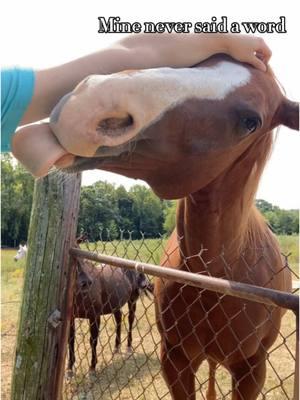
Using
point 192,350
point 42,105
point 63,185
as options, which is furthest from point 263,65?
point 192,350

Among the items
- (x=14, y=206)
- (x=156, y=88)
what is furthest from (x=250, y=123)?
(x=14, y=206)

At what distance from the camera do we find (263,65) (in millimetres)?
1587

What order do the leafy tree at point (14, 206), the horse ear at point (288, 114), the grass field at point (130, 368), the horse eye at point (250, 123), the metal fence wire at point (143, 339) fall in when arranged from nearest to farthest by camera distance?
the horse eye at point (250, 123), the horse ear at point (288, 114), the metal fence wire at point (143, 339), the grass field at point (130, 368), the leafy tree at point (14, 206)

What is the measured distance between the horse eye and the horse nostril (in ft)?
1.73

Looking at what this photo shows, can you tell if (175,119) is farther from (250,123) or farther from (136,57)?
(250,123)

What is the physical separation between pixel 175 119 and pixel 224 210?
72 cm

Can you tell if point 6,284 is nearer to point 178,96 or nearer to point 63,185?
point 63,185

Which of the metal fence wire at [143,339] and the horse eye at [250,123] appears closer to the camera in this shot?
the horse eye at [250,123]

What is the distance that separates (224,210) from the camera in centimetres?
195

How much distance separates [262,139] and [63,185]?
1.02 metres

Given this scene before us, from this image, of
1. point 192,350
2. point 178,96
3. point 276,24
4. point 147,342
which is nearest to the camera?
point 178,96

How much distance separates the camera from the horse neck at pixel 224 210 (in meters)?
1.87

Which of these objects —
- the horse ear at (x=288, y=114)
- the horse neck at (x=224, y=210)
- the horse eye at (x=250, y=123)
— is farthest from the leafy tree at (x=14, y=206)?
the horse eye at (x=250, y=123)

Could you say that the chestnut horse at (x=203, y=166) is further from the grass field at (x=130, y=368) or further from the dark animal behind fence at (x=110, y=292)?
the dark animal behind fence at (x=110, y=292)
